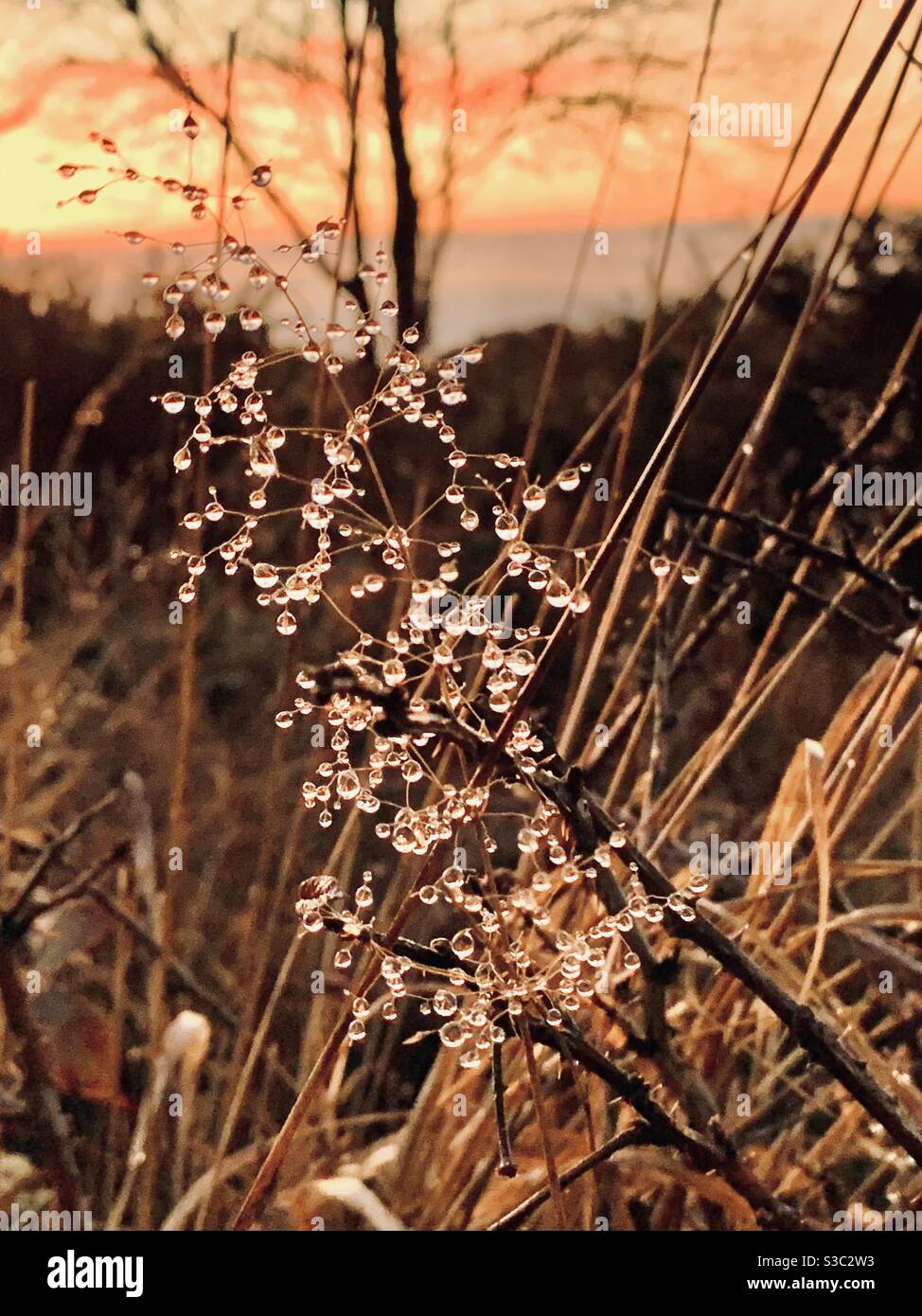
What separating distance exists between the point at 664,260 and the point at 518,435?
2.03 meters

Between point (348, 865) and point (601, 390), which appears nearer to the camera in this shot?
point (348, 865)

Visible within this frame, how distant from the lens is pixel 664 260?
565 mm

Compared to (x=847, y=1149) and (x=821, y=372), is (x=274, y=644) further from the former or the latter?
(x=847, y=1149)

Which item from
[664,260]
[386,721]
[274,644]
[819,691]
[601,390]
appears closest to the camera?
[386,721]

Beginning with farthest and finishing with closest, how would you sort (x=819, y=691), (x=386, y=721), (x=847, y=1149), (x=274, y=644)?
(x=274, y=644), (x=819, y=691), (x=847, y=1149), (x=386, y=721)

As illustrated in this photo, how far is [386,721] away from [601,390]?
2.28m

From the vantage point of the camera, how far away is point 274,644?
2336 millimetres

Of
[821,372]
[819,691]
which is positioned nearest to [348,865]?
[819,691]

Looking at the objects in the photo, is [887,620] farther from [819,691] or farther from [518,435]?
[518,435]

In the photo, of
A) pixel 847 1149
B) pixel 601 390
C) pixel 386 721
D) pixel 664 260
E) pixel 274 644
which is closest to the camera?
pixel 386 721

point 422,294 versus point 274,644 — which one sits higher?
point 422,294

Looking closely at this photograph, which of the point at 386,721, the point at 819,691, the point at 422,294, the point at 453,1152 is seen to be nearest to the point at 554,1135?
the point at 453,1152

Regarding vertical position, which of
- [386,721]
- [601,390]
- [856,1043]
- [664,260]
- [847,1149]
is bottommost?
[847,1149]

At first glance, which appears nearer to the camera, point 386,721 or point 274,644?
point 386,721
